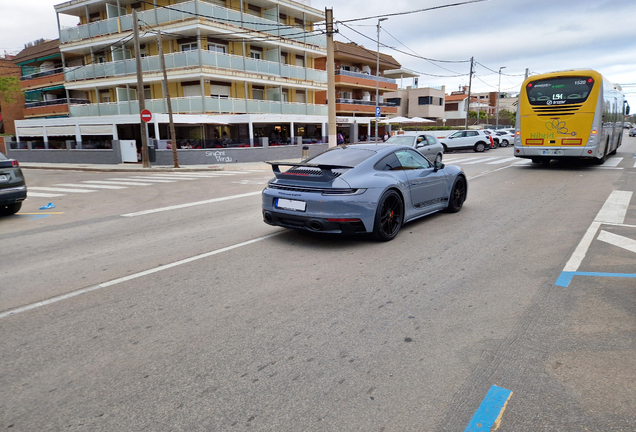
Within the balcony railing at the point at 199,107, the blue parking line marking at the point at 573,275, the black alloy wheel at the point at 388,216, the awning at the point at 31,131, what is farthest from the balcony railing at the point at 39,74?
the blue parking line marking at the point at 573,275

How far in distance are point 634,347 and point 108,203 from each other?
37.9ft

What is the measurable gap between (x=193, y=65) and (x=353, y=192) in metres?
25.6

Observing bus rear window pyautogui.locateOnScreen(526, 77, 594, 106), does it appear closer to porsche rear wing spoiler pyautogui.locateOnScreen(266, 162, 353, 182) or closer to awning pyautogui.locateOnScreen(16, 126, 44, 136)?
porsche rear wing spoiler pyautogui.locateOnScreen(266, 162, 353, 182)

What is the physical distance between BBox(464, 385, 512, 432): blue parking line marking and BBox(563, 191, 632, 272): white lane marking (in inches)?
117

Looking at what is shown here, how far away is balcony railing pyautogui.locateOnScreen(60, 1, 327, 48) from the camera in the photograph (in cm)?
2845

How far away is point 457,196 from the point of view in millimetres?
8633

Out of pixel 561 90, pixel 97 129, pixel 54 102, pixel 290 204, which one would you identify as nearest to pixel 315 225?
pixel 290 204

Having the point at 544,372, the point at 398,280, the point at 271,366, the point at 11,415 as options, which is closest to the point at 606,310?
the point at 544,372

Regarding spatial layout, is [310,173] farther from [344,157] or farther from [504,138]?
[504,138]

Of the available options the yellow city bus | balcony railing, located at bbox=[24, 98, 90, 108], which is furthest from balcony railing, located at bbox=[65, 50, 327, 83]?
the yellow city bus

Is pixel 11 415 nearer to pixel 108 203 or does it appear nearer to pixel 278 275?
pixel 278 275

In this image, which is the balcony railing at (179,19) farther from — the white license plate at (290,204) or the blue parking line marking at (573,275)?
the blue parking line marking at (573,275)

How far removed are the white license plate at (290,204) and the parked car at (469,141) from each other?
94.9 ft

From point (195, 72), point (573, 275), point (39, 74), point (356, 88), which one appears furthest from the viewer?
point (356, 88)
